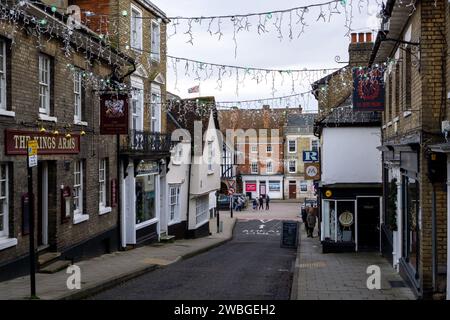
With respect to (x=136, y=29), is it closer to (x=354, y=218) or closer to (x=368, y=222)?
(x=354, y=218)

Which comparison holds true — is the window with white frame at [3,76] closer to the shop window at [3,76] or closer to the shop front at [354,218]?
the shop window at [3,76]

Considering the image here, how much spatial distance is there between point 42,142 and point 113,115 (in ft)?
10.4

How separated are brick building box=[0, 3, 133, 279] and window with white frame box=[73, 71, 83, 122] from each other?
0.03 meters

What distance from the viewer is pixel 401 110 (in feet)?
48.6

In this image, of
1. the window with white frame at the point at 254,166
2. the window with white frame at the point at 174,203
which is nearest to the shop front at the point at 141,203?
the window with white frame at the point at 174,203

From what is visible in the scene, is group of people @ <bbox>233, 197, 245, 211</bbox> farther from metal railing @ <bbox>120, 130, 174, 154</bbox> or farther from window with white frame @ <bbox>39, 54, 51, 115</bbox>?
window with white frame @ <bbox>39, 54, 51, 115</bbox>

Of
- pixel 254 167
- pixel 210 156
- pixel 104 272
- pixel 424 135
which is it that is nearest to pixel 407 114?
pixel 424 135

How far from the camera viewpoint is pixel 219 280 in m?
14.6

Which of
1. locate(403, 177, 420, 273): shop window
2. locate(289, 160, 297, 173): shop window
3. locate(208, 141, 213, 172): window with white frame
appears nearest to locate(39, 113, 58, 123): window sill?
locate(403, 177, 420, 273): shop window

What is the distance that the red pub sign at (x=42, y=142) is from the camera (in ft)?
42.4

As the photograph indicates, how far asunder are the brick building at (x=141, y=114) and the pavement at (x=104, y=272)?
1.09 metres

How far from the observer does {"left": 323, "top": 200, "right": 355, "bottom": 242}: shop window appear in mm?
22688

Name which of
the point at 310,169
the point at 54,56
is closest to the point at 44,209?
the point at 54,56

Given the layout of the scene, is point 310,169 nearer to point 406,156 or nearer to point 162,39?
point 162,39
